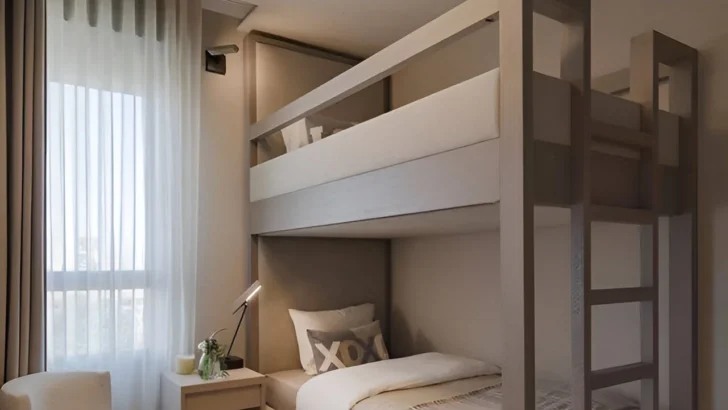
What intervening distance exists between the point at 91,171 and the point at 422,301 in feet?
6.27

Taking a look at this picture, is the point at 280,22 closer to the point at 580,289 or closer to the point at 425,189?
the point at 425,189

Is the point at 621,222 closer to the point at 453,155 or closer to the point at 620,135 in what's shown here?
the point at 620,135

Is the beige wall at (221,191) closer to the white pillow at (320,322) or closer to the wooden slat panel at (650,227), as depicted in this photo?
the white pillow at (320,322)

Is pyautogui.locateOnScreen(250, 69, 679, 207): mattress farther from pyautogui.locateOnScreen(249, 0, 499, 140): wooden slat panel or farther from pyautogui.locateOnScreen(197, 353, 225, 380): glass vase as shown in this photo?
pyautogui.locateOnScreen(197, 353, 225, 380): glass vase

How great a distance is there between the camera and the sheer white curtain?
2521 mm

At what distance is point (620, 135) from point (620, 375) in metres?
0.75

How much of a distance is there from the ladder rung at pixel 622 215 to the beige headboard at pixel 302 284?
190 centimetres

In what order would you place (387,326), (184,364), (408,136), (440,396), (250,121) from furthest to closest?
(387,326), (250,121), (184,364), (440,396), (408,136)

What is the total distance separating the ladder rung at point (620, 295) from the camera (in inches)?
65.6

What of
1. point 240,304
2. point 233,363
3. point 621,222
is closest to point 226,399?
point 233,363

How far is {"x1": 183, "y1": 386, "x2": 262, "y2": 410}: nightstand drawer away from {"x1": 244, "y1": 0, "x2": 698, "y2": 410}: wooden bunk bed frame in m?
1.44

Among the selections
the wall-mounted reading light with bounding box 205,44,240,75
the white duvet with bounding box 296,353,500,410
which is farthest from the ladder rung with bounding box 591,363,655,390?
the wall-mounted reading light with bounding box 205,44,240,75

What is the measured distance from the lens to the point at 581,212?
1608mm

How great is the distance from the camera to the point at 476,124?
1.63m
